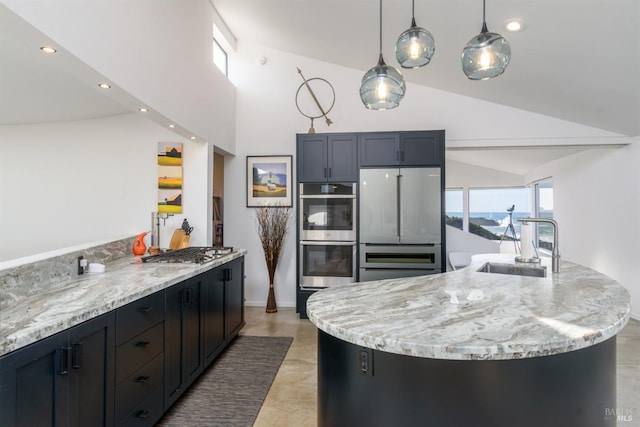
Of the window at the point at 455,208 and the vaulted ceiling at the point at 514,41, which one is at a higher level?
the vaulted ceiling at the point at 514,41

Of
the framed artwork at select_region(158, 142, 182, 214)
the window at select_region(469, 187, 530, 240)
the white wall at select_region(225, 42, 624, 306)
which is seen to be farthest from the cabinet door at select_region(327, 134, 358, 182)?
the window at select_region(469, 187, 530, 240)

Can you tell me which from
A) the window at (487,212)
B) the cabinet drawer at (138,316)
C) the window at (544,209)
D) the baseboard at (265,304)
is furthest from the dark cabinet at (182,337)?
the window at (487,212)

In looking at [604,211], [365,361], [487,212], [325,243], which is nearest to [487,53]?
[365,361]

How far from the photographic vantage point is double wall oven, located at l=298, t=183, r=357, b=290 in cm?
→ 411

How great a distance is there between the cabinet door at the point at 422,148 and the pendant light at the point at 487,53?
2.17 meters

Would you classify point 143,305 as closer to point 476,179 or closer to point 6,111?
point 6,111

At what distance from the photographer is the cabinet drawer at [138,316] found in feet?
5.43

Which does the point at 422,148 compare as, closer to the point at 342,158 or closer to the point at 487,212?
the point at 342,158

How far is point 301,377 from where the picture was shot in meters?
2.68

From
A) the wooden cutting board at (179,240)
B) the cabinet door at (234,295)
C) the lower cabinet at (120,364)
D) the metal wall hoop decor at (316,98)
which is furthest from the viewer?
the metal wall hoop decor at (316,98)

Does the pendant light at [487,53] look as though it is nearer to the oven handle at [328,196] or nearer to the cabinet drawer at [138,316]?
the cabinet drawer at [138,316]

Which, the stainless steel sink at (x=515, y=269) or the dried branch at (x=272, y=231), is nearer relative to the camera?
the stainless steel sink at (x=515, y=269)

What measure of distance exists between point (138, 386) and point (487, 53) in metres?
2.58

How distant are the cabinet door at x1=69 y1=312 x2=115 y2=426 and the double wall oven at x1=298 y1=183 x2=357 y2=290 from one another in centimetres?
273
